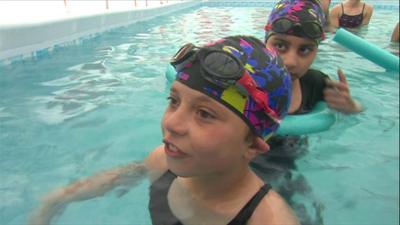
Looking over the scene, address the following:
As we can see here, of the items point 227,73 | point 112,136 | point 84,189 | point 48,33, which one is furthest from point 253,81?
point 48,33

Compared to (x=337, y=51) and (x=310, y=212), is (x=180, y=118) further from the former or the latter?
(x=337, y=51)

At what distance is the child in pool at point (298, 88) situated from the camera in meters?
3.13

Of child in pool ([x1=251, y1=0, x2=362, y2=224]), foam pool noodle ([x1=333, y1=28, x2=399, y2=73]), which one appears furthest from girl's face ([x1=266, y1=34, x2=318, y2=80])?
foam pool noodle ([x1=333, y1=28, x2=399, y2=73])

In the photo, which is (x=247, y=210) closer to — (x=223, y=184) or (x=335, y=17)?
(x=223, y=184)

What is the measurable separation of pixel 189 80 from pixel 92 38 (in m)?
8.90

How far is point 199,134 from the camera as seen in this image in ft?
Result: 5.57

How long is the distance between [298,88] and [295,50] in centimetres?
45

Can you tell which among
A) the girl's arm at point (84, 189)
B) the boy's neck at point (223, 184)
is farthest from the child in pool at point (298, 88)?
the boy's neck at point (223, 184)

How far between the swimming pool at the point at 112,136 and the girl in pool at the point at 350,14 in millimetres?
2339

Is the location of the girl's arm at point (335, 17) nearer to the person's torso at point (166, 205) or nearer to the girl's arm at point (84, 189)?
the girl's arm at point (84, 189)

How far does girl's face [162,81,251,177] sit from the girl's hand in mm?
1516

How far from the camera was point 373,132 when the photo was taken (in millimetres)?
4496

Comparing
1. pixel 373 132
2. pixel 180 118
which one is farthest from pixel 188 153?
pixel 373 132

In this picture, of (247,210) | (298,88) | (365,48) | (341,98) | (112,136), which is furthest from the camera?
(112,136)
